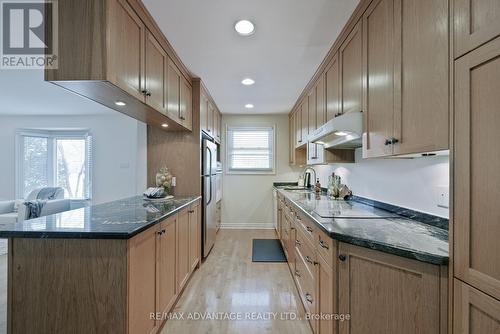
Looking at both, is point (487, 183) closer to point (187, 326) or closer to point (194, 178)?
point (187, 326)

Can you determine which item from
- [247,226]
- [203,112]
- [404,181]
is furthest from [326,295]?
[247,226]

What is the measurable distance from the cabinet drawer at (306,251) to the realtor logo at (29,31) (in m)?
2.04

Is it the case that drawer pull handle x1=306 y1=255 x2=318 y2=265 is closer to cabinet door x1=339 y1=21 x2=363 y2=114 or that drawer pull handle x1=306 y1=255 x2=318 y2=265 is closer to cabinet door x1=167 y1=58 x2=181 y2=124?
cabinet door x1=339 y1=21 x2=363 y2=114

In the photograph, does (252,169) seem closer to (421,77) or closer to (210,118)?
(210,118)

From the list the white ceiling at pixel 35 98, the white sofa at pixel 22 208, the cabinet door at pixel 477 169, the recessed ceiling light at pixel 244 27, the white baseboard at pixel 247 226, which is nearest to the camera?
the cabinet door at pixel 477 169

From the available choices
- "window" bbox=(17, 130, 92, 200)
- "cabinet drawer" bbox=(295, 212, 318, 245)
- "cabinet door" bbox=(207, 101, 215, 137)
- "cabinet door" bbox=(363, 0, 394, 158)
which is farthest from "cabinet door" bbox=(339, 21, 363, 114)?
"window" bbox=(17, 130, 92, 200)

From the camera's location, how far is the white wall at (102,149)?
5301 mm

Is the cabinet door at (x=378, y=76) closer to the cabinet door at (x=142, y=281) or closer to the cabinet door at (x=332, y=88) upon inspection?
the cabinet door at (x=332, y=88)

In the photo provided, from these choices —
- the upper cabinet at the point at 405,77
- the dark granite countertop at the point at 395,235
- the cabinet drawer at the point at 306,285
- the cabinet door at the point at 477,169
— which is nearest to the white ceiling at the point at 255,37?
the upper cabinet at the point at 405,77

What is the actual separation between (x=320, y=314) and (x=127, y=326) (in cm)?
117

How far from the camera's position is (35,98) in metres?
4.00

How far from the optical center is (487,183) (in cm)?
77

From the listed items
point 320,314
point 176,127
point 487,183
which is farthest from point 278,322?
point 176,127

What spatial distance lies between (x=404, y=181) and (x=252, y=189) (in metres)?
3.57
